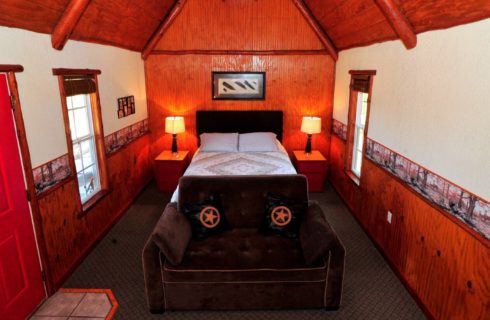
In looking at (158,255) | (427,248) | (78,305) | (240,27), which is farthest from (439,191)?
(240,27)

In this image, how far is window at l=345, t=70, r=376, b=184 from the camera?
4535 mm

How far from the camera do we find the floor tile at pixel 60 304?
9.05ft

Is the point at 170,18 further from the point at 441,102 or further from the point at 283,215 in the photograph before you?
the point at 441,102

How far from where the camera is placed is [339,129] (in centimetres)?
536

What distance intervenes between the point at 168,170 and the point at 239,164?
1.38 meters

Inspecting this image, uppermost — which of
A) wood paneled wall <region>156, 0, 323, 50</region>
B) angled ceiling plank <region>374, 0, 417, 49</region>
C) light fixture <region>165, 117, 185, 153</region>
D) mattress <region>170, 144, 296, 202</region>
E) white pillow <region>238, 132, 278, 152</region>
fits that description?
wood paneled wall <region>156, 0, 323, 50</region>

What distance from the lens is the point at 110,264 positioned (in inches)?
135

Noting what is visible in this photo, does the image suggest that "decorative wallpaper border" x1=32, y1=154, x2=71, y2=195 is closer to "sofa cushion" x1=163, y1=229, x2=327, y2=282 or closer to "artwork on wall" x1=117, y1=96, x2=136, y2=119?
"sofa cushion" x1=163, y1=229, x2=327, y2=282

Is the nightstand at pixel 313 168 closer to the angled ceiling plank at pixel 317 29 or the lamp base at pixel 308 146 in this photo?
the lamp base at pixel 308 146

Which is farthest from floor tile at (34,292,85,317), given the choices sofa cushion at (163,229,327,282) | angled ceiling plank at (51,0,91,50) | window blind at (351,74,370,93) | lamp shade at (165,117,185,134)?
window blind at (351,74,370,93)

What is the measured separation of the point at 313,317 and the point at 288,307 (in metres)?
0.21

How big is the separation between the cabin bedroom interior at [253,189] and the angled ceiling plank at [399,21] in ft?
0.04

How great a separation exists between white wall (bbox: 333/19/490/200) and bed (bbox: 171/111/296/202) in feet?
4.78

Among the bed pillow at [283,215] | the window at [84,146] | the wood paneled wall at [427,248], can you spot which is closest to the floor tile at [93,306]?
the window at [84,146]
